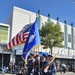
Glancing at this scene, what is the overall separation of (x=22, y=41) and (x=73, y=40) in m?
39.6

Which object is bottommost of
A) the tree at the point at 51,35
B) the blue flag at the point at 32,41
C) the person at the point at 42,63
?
the person at the point at 42,63

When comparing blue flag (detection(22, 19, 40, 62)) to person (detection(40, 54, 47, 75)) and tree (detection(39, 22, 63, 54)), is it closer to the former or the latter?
person (detection(40, 54, 47, 75))

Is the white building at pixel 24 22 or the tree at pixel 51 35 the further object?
the white building at pixel 24 22

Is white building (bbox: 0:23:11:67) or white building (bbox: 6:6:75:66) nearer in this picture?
white building (bbox: 0:23:11:67)

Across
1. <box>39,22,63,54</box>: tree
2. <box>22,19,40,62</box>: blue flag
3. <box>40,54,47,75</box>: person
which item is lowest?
<box>40,54,47,75</box>: person

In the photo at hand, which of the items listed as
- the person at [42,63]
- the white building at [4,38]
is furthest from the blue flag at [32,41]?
the white building at [4,38]

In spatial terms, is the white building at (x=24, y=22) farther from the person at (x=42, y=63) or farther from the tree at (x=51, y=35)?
the person at (x=42, y=63)

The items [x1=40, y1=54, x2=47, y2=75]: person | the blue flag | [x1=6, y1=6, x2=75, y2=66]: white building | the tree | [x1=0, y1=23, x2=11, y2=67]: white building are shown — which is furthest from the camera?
[x1=6, y1=6, x2=75, y2=66]: white building

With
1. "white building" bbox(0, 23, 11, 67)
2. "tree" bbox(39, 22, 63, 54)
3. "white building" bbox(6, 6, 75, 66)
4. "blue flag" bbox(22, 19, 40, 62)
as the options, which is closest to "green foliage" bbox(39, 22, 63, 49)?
"tree" bbox(39, 22, 63, 54)

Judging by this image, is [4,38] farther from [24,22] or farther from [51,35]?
[51,35]

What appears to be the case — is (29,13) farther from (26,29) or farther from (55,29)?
(26,29)

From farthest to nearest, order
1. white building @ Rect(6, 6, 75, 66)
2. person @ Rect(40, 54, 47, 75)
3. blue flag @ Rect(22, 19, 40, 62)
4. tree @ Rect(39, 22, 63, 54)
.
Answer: white building @ Rect(6, 6, 75, 66) < tree @ Rect(39, 22, 63, 54) < blue flag @ Rect(22, 19, 40, 62) < person @ Rect(40, 54, 47, 75)

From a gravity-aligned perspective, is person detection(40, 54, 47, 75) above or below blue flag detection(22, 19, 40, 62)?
below

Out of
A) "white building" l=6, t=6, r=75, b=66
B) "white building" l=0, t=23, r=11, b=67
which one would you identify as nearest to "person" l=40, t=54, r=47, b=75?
"white building" l=0, t=23, r=11, b=67
